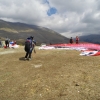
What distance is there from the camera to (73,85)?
11461mm

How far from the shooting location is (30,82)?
41.4 ft

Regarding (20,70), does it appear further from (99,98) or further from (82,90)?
(99,98)

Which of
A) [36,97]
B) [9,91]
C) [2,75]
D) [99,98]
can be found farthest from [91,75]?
[2,75]

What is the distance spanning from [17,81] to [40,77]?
5.41 feet

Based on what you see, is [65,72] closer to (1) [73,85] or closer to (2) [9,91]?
(1) [73,85]

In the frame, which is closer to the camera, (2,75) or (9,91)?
(9,91)

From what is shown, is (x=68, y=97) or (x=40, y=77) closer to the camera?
(x=68, y=97)

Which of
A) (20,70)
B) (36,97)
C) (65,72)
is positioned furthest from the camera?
(20,70)

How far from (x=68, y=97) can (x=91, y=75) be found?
3.61 m

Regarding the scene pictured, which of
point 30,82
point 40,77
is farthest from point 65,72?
point 30,82

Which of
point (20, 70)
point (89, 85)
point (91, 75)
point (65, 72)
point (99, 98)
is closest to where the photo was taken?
point (99, 98)

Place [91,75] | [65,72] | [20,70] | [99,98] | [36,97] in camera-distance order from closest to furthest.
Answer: [99,98]
[36,97]
[91,75]
[65,72]
[20,70]

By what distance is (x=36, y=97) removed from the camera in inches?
412

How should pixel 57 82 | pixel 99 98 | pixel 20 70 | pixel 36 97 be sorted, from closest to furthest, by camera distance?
pixel 99 98 < pixel 36 97 < pixel 57 82 < pixel 20 70
